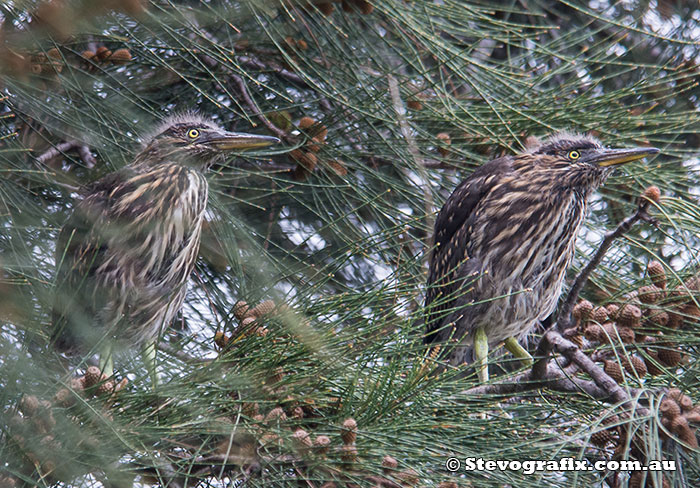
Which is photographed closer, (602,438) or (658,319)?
(602,438)

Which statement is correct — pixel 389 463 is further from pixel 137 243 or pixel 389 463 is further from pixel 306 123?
pixel 306 123

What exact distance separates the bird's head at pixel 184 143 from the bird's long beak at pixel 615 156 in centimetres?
140

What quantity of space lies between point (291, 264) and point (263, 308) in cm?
61

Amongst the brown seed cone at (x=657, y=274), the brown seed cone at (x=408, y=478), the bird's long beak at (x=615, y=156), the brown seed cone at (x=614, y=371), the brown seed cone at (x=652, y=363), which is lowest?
the brown seed cone at (x=408, y=478)

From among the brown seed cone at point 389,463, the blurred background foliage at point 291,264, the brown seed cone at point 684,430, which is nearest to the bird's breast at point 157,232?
the blurred background foliage at point 291,264

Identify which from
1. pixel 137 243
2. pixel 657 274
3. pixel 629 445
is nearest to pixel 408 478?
pixel 629 445

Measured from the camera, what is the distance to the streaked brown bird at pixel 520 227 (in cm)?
315

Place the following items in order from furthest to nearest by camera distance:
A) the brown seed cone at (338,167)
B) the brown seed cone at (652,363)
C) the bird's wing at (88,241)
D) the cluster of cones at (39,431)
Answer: the brown seed cone at (338,167)
the bird's wing at (88,241)
the brown seed cone at (652,363)
the cluster of cones at (39,431)

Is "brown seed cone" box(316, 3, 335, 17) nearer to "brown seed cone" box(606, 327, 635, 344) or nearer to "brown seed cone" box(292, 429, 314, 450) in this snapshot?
"brown seed cone" box(606, 327, 635, 344)

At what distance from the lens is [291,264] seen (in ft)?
8.92

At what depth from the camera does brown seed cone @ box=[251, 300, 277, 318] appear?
2105 millimetres

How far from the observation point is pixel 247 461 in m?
1.89

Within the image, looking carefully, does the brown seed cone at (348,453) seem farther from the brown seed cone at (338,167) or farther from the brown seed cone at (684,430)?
the brown seed cone at (338,167)

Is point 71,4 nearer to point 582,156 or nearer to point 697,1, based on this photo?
point 582,156
